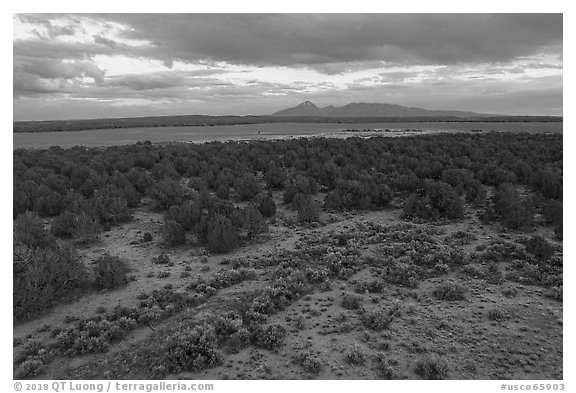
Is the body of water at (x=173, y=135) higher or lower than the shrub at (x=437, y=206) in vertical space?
higher

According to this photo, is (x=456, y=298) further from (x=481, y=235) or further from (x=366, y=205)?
(x=366, y=205)

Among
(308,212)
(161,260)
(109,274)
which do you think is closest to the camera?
(109,274)

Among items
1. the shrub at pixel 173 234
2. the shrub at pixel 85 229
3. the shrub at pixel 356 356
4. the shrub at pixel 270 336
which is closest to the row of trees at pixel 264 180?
the shrub at pixel 85 229

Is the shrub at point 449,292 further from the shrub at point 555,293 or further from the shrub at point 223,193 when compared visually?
the shrub at point 223,193

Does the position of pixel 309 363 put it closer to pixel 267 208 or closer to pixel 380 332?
pixel 380 332

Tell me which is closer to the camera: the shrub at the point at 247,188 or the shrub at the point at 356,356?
the shrub at the point at 356,356

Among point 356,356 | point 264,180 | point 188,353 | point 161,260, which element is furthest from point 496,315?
point 264,180
